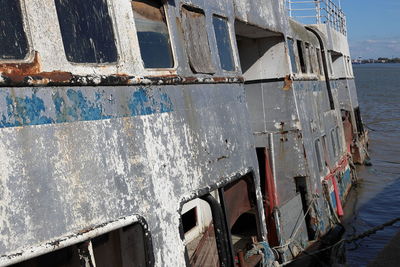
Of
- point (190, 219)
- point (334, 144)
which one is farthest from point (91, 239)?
point (334, 144)

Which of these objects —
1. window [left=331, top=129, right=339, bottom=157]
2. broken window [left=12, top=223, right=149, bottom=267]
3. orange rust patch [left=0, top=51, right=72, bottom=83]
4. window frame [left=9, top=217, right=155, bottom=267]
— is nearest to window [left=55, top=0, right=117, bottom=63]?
orange rust patch [left=0, top=51, right=72, bottom=83]

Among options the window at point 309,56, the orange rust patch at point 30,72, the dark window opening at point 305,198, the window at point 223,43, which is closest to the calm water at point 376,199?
the dark window opening at point 305,198

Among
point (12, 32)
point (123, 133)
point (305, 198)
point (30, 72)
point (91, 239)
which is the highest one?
point (12, 32)

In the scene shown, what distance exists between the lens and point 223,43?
5648mm

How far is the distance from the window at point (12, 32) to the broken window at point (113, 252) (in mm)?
1547

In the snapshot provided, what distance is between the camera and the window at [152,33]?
4113 millimetres

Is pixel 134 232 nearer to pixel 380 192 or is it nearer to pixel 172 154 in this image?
pixel 172 154

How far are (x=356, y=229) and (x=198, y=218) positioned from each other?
6.80 meters

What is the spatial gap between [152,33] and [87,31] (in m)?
0.90

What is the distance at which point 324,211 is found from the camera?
9.20 m

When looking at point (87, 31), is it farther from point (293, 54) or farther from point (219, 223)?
point (293, 54)

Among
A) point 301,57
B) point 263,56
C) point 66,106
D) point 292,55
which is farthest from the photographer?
point 301,57

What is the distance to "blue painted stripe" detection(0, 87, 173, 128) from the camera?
2.83 meters

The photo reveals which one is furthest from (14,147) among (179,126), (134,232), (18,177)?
(179,126)
